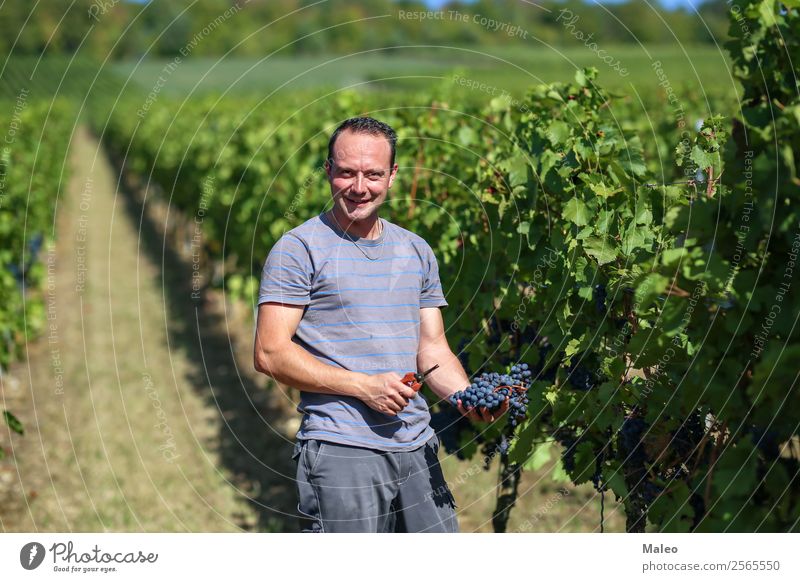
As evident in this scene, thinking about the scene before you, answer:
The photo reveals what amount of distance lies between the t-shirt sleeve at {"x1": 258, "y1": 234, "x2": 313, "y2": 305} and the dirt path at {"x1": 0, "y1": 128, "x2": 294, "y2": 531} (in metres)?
3.74

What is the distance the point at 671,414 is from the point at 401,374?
97 cm

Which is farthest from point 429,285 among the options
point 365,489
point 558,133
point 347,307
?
point 558,133

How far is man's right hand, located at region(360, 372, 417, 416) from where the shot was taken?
2.87m

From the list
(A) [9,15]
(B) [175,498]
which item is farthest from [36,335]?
(A) [9,15]

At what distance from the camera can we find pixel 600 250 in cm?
348

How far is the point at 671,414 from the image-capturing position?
3127 millimetres

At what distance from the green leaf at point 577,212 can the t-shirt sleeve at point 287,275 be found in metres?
1.22

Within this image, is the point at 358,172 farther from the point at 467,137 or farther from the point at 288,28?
Result: the point at 288,28

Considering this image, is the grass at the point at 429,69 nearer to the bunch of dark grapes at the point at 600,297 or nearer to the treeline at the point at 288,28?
the treeline at the point at 288,28

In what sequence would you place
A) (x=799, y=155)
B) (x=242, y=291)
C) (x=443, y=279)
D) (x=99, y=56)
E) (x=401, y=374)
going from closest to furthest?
1. (x=799, y=155)
2. (x=401, y=374)
3. (x=443, y=279)
4. (x=242, y=291)
5. (x=99, y=56)

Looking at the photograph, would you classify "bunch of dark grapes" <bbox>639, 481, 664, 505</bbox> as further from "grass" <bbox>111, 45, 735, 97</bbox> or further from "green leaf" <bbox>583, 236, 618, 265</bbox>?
"grass" <bbox>111, 45, 735, 97</bbox>

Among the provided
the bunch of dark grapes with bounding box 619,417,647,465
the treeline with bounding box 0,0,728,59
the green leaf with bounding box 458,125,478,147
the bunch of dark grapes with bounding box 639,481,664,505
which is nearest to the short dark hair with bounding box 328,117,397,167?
the bunch of dark grapes with bounding box 619,417,647,465
